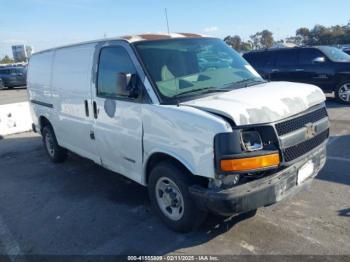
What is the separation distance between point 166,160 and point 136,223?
911 millimetres

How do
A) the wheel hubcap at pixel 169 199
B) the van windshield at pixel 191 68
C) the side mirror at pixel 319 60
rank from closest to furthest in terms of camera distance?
the wheel hubcap at pixel 169 199 → the van windshield at pixel 191 68 → the side mirror at pixel 319 60

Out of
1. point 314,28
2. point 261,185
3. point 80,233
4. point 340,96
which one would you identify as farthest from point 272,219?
point 314,28

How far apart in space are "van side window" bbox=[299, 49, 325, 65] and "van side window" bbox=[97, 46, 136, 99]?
880 cm

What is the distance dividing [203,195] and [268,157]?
67 cm

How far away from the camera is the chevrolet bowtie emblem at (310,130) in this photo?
3666 mm

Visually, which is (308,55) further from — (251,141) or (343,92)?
(251,141)

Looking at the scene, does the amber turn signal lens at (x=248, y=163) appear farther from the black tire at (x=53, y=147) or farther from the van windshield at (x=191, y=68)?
the black tire at (x=53, y=147)

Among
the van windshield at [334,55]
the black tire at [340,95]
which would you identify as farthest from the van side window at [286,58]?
the black tire at [340,95]

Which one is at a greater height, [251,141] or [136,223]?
[251,141]

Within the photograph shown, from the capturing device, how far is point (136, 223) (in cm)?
425

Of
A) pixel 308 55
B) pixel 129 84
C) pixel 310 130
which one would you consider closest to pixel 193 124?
pixel 129 84

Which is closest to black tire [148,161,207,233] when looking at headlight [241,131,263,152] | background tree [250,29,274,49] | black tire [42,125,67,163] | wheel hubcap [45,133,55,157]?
headlight [241,131,263,152]

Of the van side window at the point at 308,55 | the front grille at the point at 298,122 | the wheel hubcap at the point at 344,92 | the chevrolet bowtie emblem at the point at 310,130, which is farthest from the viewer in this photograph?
the van side window at the point at 308,55

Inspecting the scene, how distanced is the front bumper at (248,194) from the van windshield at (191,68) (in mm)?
1077
